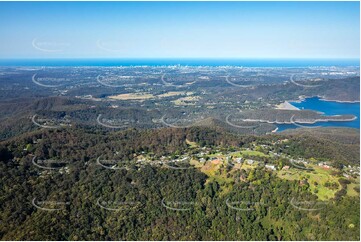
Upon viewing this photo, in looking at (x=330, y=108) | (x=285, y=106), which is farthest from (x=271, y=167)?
(x=330, y=108)

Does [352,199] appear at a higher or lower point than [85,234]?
higher

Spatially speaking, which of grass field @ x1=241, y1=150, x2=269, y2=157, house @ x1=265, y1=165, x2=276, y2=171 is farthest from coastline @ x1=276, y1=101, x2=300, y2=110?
house @ x1=265, y1=165, x2=276, y2=171

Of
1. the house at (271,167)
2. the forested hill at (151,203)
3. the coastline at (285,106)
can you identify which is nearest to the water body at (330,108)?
the coastline at (285,106)

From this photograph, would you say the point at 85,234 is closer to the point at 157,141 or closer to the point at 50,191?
the point at 50,191

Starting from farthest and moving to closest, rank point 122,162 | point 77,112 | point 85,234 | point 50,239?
point 77,112 → point 122,162 → point 85,234 → point 50,239

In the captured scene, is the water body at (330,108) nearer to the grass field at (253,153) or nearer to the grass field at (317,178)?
the grass field at (253,153)

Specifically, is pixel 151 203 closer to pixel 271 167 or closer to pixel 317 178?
pixel 271 167

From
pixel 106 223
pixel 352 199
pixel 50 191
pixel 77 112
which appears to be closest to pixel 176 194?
pixel 106 223

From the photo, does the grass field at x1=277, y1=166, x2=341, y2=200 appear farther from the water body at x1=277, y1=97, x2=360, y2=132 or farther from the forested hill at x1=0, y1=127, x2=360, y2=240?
the water body at x1=277, y1=97, x2=360, y2=132
